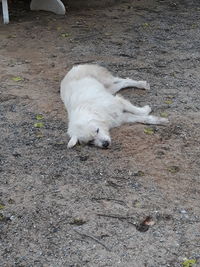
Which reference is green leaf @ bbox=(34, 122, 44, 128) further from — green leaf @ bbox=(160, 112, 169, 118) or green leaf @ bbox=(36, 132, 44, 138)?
green leaf @ bbox=(160, 112, 169, 118)

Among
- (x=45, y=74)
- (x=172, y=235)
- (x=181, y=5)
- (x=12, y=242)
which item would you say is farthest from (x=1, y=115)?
(x=181, y=5)

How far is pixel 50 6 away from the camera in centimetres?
1131

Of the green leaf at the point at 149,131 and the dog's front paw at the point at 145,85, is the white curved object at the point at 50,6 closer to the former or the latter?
the dog's front paw at the point at 145,85

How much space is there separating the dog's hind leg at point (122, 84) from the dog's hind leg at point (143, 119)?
36.7 inches

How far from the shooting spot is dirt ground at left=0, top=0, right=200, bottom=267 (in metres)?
4.12

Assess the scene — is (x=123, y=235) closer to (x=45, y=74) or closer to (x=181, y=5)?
(x=45, y=74)

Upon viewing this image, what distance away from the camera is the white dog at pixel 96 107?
18.3 feet

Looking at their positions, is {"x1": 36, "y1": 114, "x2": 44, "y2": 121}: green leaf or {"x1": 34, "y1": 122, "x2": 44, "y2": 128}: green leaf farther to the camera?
{"x1": 36, "y1": 114, "x2": 44, "y2": 121}: green leaf

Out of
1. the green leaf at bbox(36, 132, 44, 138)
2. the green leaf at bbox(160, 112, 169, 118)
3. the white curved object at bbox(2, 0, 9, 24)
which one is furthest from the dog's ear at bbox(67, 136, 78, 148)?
the white curved object at bbox(2, 0, 9, 24)

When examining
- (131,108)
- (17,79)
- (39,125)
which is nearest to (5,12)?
(17,79)

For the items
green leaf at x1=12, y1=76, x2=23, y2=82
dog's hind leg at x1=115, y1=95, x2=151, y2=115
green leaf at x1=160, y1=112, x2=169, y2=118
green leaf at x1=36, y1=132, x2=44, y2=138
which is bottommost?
green leaf at x1=12, y1=76, x2=23, y2=82

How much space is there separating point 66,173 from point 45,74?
2981mm

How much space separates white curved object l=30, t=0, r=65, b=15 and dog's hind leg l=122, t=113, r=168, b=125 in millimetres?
5639

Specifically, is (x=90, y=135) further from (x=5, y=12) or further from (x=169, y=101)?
(x=5, y=12)
